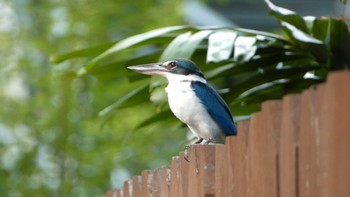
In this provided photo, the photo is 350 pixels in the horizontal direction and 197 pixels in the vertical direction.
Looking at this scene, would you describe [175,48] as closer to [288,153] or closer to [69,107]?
[288,153]

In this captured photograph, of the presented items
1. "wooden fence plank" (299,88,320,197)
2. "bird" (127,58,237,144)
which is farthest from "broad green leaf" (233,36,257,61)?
"wooden fence plank" (299,88,320,197)

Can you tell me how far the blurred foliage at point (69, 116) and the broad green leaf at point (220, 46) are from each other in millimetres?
4087

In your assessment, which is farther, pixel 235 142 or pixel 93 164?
pixel 93 164

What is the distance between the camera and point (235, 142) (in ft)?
9.86

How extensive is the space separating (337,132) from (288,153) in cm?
30

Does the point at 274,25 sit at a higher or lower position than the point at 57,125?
higher

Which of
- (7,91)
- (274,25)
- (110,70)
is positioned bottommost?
(110,70)

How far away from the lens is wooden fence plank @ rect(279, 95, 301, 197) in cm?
252

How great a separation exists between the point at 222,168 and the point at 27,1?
8688 millimetres

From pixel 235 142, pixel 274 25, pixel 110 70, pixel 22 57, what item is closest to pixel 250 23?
pixel 274 25

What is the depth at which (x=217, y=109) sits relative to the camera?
415 cm

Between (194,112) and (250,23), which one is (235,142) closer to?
(194,112)

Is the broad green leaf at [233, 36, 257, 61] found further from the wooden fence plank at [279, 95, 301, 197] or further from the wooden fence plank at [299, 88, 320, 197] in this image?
the wooden fence plank at [299, 88, 320, 197]

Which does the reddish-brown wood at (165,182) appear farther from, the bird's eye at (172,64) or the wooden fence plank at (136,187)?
the bird's eye at (172,64)
